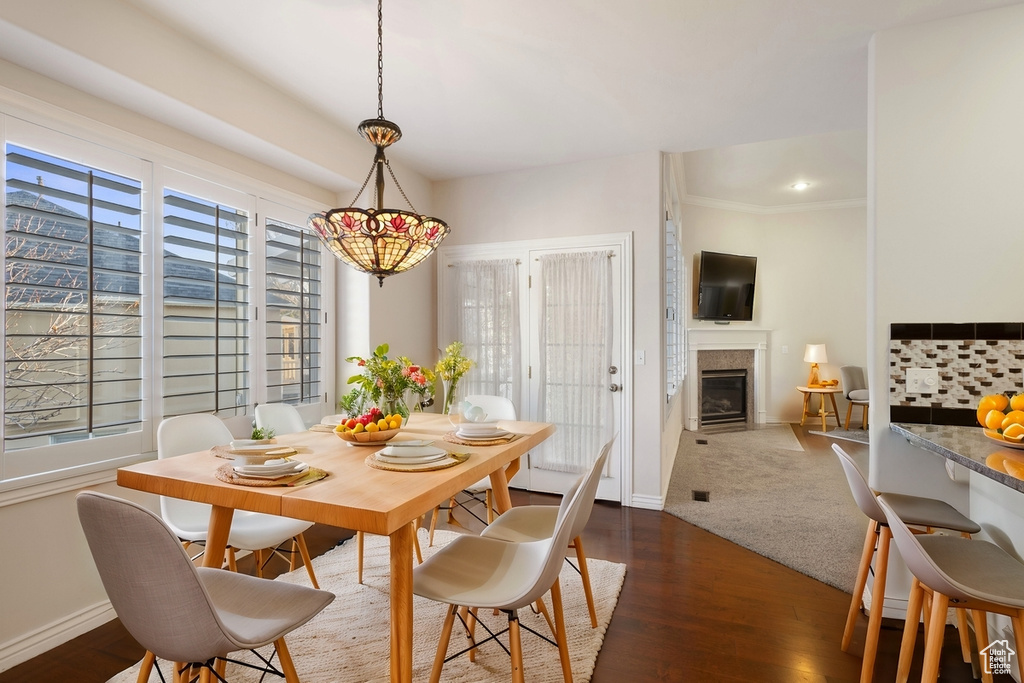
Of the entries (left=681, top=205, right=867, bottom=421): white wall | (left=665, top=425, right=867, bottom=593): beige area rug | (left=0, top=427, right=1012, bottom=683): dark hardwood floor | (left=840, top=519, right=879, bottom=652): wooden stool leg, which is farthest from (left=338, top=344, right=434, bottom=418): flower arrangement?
(left=681, top=205, right=867, bottom=421): white wall

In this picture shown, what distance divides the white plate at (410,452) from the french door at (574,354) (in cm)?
221

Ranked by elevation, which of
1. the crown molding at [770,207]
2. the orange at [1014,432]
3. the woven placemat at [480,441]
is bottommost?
the woven placemat at [480,441]

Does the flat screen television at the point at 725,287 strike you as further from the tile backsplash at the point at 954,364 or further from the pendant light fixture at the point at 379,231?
the pendant light fixture at the point at 379,231

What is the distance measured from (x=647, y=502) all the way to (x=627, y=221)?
213 cm

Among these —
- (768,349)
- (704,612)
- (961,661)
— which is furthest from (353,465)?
(768,349)

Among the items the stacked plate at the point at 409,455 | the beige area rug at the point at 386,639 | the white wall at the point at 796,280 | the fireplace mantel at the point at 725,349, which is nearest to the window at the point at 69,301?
the beige area rug at the point at 386,639

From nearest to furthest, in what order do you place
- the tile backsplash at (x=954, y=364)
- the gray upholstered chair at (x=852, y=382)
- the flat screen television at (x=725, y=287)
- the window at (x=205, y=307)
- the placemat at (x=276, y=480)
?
the placemat at (x=276, y=480)
the tile backsplash at (x=954, y=364)
the window at (x=205, y=307)
the gray upholstered chair at (x=852, y=382)
the flat screen television at (x=725, y=287)

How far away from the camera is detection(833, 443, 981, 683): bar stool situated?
5.60 ft

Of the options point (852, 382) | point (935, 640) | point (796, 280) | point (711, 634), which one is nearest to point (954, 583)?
point (935, 640)

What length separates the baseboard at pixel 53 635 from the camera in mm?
1904

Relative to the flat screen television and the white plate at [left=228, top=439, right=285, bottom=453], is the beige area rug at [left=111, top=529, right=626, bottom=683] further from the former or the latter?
the flat screen television

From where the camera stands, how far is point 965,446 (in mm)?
1715

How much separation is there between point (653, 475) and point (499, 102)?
9.15 ft

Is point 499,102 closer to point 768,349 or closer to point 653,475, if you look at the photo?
point 653,475
